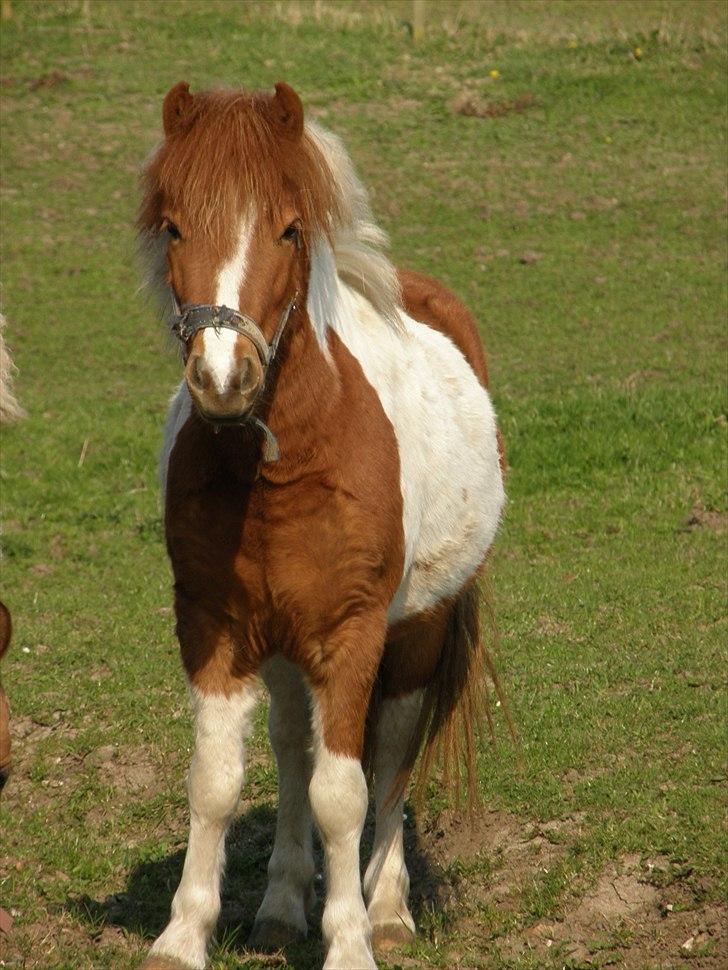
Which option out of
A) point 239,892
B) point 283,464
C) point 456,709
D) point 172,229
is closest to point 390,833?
point 456,709

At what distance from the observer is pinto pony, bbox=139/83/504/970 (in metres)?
3.52

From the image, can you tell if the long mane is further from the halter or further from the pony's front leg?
the pony's front leg

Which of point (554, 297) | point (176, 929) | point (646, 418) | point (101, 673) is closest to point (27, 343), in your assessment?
point (554, 297)

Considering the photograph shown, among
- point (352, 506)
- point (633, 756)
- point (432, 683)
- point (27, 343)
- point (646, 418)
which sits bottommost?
point (27, 343)

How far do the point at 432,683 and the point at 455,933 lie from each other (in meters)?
0.95

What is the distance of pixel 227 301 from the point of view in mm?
3418

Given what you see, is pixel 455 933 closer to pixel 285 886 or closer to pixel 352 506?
pixel 285 886

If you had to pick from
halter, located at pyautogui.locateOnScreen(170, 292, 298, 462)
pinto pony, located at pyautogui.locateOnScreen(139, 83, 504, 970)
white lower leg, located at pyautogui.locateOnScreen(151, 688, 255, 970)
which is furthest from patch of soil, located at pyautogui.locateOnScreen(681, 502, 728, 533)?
halter, located at pyautogui.locateOnScreen(170, 292, 298, 462)

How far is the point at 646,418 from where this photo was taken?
10.4 meters

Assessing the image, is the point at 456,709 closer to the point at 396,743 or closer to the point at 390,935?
the point at 396,743

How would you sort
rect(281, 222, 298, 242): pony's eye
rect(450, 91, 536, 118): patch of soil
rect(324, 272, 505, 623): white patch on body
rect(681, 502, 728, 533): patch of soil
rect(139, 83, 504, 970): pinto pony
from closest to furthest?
rect(139, 83, 504, 970): pinto pony, rect(281, 222, 298, 242): pony's eye, rect(324, 272, 505, 623): white patch on body, rect(681, 502, 728, 533): patch of soil, rect(450, 91, 536, 118): patch of soil

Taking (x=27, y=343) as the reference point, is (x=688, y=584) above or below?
above

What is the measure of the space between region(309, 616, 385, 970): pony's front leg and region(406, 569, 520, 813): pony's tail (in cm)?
101

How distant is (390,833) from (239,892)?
0.68 m
